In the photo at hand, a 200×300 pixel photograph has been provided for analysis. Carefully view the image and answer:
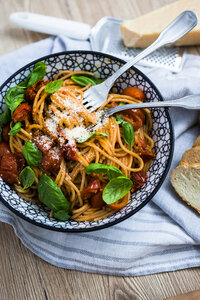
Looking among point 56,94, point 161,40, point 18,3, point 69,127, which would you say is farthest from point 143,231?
point 18,3

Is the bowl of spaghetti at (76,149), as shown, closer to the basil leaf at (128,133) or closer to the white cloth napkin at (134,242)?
the basil leaf at (128,133)

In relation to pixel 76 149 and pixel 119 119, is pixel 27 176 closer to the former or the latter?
pixel 76 149

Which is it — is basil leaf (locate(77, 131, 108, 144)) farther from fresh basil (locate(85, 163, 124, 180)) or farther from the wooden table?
the wooden table

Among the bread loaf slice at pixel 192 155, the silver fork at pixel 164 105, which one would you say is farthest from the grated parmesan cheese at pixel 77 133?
the bread loaf slice at pixel 192 155

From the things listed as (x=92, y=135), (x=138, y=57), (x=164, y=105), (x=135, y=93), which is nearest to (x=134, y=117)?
(x=135, y=93)

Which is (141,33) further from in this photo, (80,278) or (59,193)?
(80,278)

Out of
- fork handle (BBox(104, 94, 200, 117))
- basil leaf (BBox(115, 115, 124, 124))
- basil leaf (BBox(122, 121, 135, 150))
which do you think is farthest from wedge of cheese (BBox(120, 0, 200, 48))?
basil leaf (BBox(122, 121, 135, 150))
